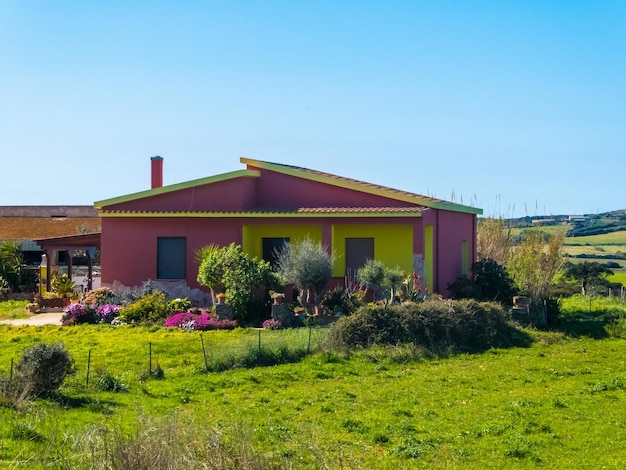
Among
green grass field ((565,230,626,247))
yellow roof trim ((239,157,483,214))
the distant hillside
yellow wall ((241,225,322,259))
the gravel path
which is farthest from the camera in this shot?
the distant hillside

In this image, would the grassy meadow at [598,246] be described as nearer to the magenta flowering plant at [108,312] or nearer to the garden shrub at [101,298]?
the garden shrub at [101,298]

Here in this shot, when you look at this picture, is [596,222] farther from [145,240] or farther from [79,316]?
[79,316]

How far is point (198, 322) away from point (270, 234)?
560 centimetres

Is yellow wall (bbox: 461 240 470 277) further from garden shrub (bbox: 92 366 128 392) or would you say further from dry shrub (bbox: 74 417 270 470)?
dry shrub (bbox: 74 417 270 470)

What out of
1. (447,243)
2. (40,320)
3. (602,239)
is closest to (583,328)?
(447,243)

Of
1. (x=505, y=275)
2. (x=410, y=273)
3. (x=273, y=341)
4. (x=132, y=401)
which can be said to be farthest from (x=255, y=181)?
(x=132, y=401)

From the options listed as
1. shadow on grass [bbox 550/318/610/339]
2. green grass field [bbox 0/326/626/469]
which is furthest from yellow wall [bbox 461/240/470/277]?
green grass field [bbox 0/326/626/469]

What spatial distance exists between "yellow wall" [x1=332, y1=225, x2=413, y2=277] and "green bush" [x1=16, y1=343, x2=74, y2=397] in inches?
547

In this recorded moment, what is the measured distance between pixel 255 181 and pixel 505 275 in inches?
357

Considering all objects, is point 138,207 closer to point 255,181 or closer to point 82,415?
point 255,181

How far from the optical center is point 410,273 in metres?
24.7

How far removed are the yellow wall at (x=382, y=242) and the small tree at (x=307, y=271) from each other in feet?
9.04

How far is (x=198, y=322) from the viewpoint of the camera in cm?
2270

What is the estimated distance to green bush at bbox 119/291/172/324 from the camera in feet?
77.7
